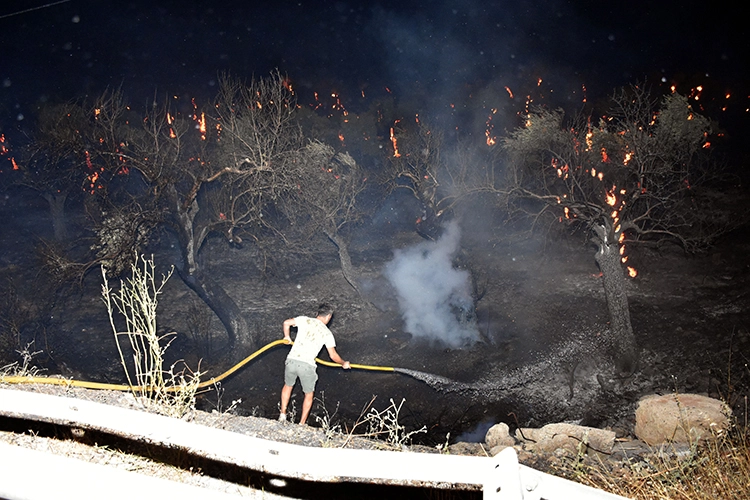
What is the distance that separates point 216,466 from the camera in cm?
349

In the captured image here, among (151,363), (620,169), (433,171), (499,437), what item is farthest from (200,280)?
(620,169)

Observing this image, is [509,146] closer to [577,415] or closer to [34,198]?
[577,415]

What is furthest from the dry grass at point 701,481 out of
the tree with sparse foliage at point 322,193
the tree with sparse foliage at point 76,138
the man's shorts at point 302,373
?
the tree with sparse foliage at point 76,138

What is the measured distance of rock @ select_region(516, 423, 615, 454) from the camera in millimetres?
7154

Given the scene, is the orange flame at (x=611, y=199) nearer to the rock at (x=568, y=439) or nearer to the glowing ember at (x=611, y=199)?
the glowing ember at (x=611, y=199)

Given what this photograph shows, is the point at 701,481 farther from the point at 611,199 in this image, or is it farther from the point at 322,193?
the point at 322,193

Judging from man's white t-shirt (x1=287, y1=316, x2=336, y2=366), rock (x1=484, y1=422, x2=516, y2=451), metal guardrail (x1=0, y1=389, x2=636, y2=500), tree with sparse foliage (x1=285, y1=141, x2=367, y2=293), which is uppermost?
tree with sparse foliage (x1=285, y1=141, x2=367, y2=293)

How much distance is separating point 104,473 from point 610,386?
1244 centimetres

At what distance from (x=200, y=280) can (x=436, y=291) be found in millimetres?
8431

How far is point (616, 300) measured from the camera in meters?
12.1

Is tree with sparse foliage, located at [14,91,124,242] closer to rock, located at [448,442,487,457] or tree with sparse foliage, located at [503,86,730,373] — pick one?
rock, located at [448,442,487,457]

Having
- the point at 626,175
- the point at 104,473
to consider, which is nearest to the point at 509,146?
the point at 626,175

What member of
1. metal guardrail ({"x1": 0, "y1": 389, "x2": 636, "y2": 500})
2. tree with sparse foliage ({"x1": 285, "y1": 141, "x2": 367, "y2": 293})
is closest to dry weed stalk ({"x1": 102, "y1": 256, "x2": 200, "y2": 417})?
metal guardrail ({"x1": 0, "y1": 389, "x2": 636, "y2": 500})

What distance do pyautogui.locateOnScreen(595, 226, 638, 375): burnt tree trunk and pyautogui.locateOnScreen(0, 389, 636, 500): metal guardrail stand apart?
11.5 metres
